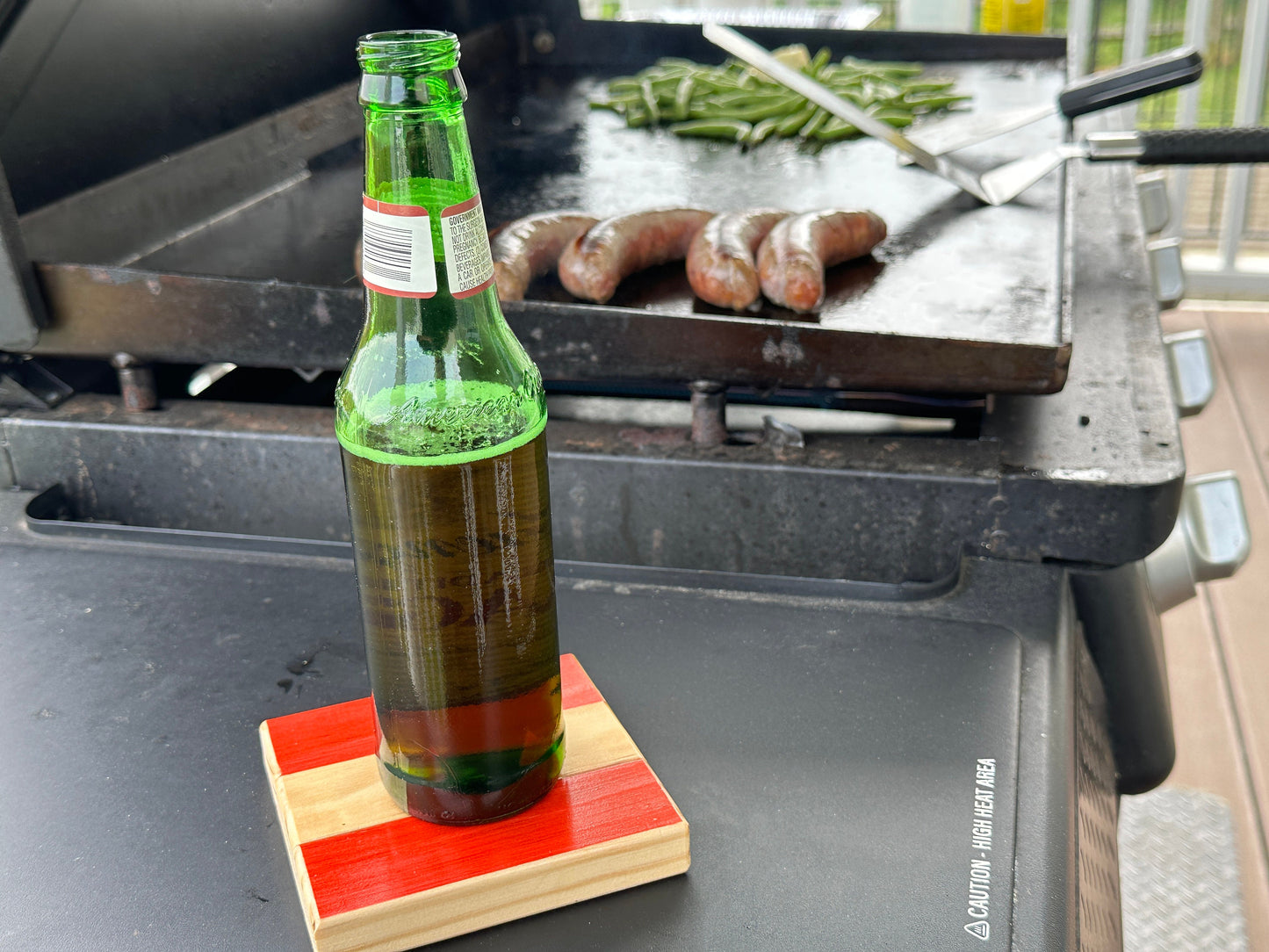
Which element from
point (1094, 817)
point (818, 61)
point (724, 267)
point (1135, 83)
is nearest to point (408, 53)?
point (724, 267)

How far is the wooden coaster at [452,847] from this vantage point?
62cm

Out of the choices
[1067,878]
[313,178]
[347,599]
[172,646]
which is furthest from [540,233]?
[1067,878]

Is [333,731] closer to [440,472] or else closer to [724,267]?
[440,472]

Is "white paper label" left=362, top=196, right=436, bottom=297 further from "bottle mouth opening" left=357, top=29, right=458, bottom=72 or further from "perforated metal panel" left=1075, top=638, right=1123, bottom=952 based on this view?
"perforated metal panel" left=1075, top=638, right=1123, bottom=952

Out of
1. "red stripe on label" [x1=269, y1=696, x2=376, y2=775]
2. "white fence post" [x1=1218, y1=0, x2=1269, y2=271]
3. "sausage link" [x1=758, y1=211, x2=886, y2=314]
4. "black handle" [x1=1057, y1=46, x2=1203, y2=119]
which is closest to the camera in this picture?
"red stripe on label" [x1=269, y1=696, x2=376, y2=775]

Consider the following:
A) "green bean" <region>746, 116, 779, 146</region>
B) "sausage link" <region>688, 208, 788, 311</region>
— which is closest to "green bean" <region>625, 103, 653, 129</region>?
"green bean" <region>746, 116, 779, 146</region>

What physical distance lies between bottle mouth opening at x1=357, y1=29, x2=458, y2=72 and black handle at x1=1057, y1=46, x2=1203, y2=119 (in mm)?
1409

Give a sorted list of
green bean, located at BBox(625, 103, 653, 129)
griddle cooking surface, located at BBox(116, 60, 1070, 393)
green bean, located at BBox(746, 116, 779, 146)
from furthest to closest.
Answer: green bean, located at BBox(625, 103, 653, 129), green bean, located at BBox(746, 116, 779, 146), griddle cooking surface, located at BBox(116, 60, 1070, 393)

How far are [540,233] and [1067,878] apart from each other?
2.54 ft

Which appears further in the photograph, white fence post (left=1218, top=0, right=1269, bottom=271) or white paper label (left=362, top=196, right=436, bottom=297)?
white fence post (left=1218, top=0, right=1269, bottom=271)

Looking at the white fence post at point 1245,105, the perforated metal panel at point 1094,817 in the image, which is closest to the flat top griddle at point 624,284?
the perforated metal panel at point 1094,817

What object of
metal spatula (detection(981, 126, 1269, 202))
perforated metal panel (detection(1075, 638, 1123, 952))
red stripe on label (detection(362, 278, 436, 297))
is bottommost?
perforated metal panel (detection(1075, 638, 1123, 952))

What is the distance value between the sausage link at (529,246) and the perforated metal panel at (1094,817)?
619 millimetres

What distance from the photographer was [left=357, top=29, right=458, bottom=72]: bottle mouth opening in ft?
1.77
